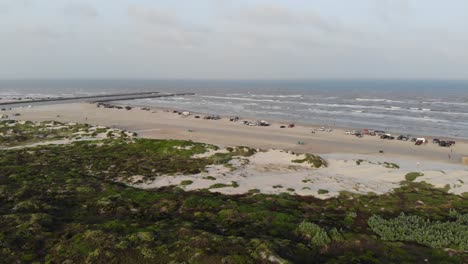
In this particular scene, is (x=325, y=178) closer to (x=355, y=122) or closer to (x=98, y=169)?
(x=98, y=169)

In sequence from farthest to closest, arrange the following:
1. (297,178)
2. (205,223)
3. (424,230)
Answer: (297,178) < (205,223) < (424,230)

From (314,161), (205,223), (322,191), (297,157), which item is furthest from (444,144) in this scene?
(205,223)

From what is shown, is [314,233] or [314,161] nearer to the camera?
[314,233]

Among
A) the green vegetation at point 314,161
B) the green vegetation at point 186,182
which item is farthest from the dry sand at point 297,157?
the green vegetation at point 314,161

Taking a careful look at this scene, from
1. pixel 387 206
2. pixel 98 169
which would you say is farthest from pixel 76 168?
pixel 387 206

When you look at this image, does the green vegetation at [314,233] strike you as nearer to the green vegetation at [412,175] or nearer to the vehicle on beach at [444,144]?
the green vegetation at [412,175]

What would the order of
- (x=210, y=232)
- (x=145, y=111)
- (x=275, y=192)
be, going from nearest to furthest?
1. (x=210, y=232)
2. (x=275, y=192)
3. (x=145, y=111)

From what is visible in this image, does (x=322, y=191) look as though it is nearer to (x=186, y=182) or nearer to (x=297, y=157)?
(x=186, y=182)
